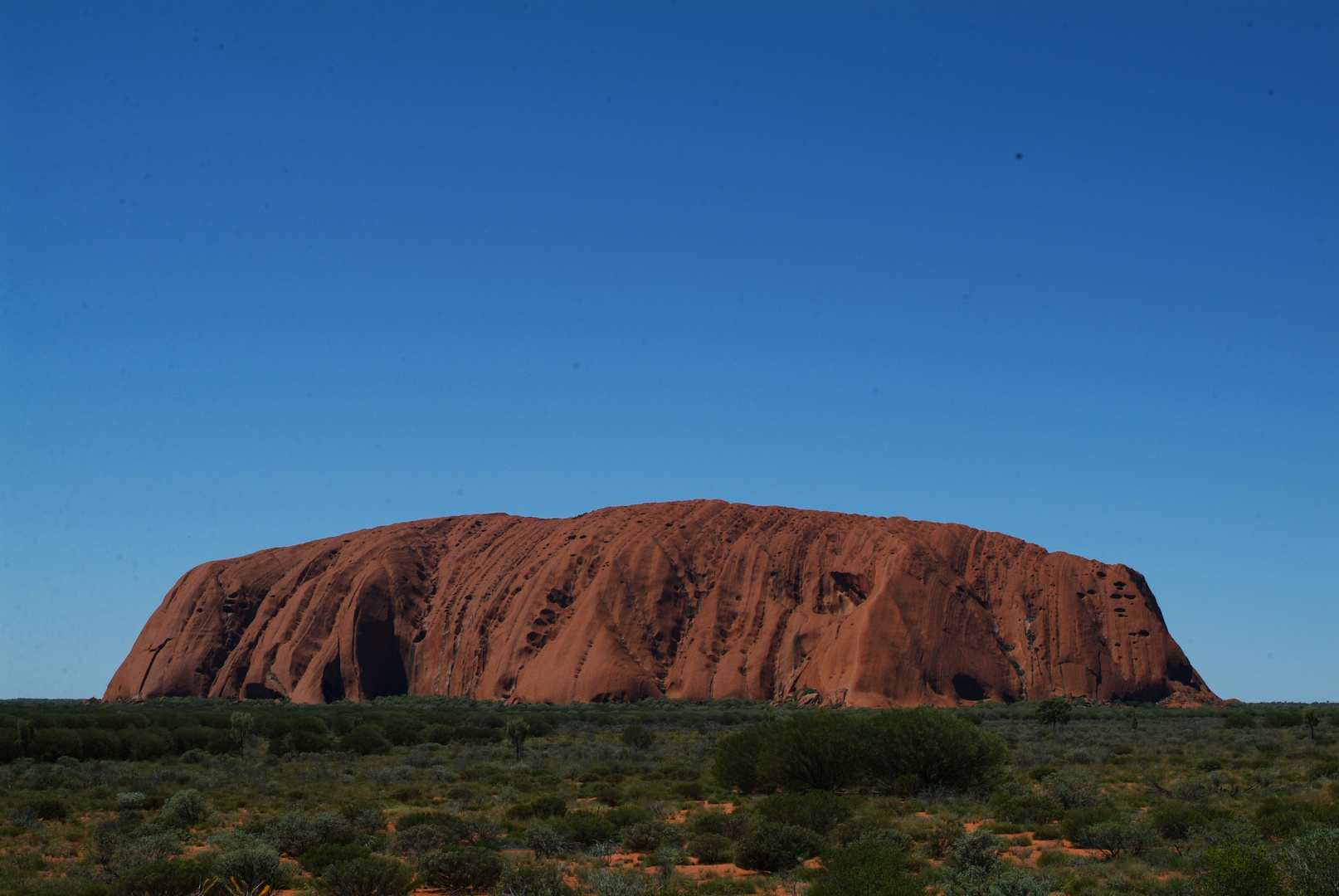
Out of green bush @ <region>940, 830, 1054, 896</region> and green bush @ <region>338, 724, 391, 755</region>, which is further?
green bush @ <region>338, 724, 391, 755</region>

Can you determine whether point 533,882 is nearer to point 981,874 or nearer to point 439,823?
point 981,874

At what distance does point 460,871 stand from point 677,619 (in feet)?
230

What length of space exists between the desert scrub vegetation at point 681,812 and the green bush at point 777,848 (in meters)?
0.04

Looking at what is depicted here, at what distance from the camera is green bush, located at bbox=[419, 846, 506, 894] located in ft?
49.3

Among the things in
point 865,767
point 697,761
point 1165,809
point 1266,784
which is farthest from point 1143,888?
point 697,761

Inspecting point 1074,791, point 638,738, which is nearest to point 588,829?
point 1074,791

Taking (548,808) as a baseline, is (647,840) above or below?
above

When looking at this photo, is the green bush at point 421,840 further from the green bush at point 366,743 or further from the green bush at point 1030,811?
the green bush at point 366,743

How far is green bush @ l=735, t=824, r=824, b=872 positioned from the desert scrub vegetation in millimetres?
39

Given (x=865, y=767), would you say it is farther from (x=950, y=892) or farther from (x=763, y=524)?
(x=763, y=524)

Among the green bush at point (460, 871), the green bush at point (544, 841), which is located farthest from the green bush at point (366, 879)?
the green bush at point (544, 841)

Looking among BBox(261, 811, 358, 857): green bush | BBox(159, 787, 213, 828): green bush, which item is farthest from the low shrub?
BBox(159, 787, 213, 828): green bush

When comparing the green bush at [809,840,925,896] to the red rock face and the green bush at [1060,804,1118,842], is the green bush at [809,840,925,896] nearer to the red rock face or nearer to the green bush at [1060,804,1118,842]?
the green bush at [1060,804,1118,842]

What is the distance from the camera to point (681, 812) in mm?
22984
